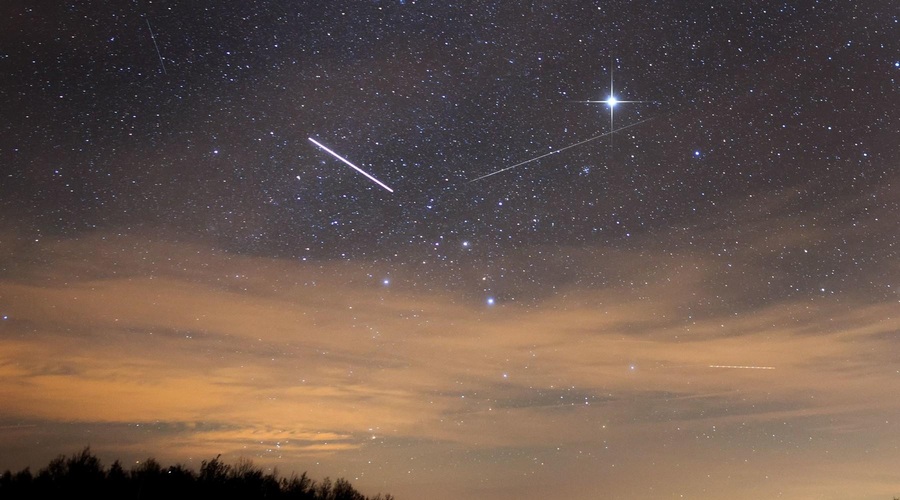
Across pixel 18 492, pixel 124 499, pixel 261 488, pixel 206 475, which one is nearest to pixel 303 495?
pixel 261 488

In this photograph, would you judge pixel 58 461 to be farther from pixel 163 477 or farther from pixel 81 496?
pixel 163 477

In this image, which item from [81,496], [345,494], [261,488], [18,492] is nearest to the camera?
[18,492]

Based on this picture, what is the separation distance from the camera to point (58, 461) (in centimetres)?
3653

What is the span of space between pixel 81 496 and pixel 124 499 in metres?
1.82

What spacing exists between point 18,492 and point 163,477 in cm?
853

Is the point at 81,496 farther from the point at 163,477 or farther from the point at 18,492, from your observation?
the point at 163,477

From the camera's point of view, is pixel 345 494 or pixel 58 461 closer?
pixel 58 461

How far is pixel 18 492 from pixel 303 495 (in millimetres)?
18612

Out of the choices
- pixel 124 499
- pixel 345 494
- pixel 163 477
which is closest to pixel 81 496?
pixel 124 499

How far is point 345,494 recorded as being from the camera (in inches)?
2096

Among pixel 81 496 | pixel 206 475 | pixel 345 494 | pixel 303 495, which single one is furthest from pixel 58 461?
pixel 345 494

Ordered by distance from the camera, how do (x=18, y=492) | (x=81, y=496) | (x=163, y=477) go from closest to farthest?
(x=18, y=492) → (x=81, y=496) → (x=163, y=477)

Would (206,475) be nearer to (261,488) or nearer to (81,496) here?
(261,488)

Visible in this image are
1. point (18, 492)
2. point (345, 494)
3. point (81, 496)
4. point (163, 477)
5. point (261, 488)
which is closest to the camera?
point (18, 492)
